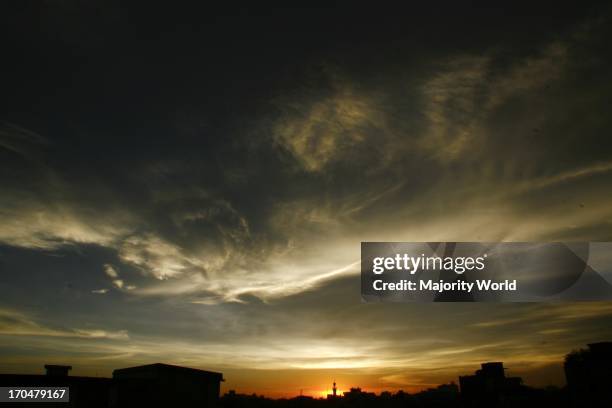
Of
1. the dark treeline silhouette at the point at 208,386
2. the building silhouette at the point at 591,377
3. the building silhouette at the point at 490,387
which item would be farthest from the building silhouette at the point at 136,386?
the building silhouette at the point at 591,377

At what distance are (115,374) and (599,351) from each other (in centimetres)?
4234

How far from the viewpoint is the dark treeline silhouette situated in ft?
95.8

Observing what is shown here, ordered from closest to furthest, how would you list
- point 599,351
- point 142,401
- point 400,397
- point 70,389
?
point 70,389 < point 142,401 < point 599,351 < point 400,397

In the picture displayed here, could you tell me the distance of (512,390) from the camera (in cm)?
4650

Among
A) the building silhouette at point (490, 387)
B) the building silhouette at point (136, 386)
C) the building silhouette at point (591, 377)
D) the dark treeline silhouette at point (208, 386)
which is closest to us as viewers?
the building silhouette at point (136, 386)

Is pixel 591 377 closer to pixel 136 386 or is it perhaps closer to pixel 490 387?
pixel 490 387

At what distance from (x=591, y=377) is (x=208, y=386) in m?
34.9

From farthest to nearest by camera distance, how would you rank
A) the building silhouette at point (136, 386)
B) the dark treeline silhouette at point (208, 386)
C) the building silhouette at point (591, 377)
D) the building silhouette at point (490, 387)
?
the building silhouette at point (490, 387), the building silhouette at point (591, 377), the dark treeline silhouette at point (208, 386), the building silhouette at point (136, 386)

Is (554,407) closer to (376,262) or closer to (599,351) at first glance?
(599,351)

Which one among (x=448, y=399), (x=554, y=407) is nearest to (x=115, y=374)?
(x=554, y=407)

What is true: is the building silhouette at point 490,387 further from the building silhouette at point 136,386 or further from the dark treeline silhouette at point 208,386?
the building silhouette at point 136,386

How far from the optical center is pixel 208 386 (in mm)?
36719

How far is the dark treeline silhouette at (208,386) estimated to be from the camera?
29.2 metres

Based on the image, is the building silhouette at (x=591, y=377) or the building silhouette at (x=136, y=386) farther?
the building silhouette at (x=591, y=377)
